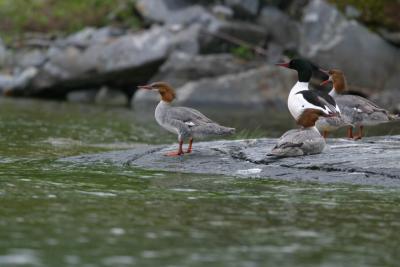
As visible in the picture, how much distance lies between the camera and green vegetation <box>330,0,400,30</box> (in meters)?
24.1

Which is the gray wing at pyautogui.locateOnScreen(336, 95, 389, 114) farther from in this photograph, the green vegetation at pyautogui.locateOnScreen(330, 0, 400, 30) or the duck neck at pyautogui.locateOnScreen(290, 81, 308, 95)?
the green vegetation at pyautogui.locateOnScreen(330, 0, 400, 30)

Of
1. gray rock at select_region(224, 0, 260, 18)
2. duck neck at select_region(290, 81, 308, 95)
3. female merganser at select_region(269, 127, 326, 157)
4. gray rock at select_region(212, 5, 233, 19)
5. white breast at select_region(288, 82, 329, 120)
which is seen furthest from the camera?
gray rock at select_region(224, 0, 260, 18)

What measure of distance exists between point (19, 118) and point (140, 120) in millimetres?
2696

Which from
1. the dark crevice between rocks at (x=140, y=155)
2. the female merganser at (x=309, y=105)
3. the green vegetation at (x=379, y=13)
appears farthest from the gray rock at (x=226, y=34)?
the dark crevice between rocks at (x=140, y=155)

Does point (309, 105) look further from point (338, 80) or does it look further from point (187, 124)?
point (338, 80)

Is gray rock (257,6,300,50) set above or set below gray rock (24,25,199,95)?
above

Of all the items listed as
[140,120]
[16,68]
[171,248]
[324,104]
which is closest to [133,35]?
[16,68]

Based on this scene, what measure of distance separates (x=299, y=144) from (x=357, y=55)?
1425cm

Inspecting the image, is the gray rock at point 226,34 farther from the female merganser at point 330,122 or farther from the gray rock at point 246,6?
the female merganser at point 330,122

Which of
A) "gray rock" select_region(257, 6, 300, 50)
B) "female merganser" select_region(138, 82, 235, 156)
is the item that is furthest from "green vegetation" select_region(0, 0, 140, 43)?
"female merganser" select_region(138, 82, 235, 156)

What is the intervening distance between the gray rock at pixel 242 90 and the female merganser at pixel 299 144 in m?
13.8

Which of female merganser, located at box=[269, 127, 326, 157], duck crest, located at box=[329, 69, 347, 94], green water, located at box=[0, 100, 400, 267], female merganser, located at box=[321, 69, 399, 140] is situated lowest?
green water, located at box=[0, 100, 400, 267]

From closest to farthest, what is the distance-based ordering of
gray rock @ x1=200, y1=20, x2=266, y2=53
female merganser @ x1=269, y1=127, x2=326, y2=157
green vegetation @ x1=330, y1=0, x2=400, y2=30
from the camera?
female merganser @ x1=269, y1=127, x2=326, y2=157
green vegetation @ x1=330, y1=0, x2=400, y2=30
gray rock @ x1=200, y1=20, x2=266, y2=53

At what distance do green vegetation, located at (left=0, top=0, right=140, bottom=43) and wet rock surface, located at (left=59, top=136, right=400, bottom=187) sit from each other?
742 inches
